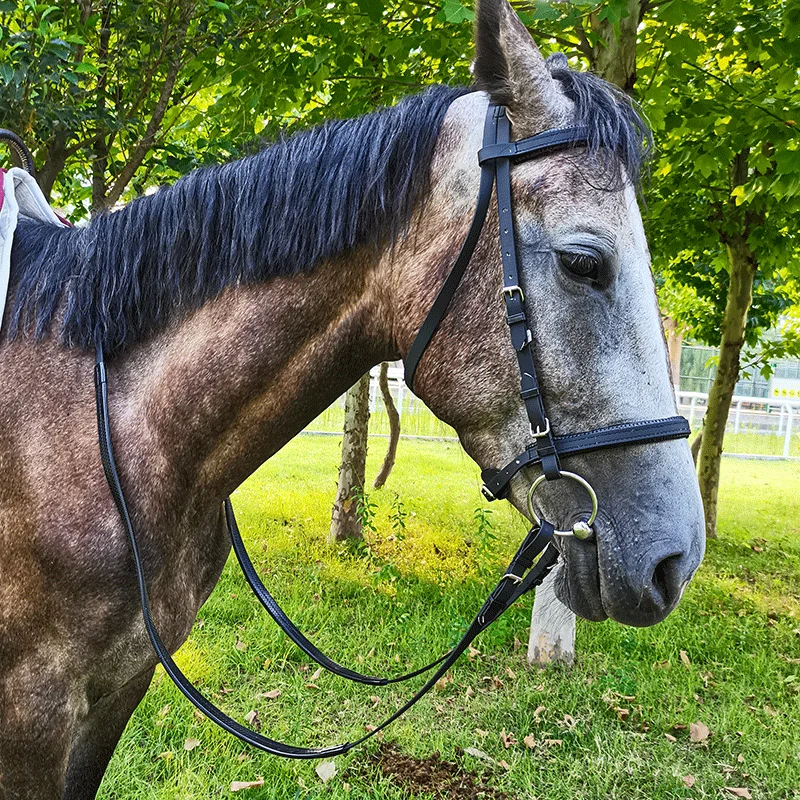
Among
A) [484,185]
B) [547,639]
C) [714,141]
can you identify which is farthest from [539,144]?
[714,141]

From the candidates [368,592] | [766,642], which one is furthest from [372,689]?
[766,642]

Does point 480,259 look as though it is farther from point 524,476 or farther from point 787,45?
point 787,45

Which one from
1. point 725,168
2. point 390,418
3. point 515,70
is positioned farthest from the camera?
point 390,418

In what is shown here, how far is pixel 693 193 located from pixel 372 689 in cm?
574

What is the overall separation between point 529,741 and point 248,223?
3259 millimetres

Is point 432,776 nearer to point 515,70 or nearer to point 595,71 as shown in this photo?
point 515,70

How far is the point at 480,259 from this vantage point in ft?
4.86

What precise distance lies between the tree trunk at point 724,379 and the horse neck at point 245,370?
6979mm

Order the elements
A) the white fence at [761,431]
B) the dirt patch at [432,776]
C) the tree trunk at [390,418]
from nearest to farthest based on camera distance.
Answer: the dirt patch at [432,776] < the tree trunk at [390,418] < the white fence at [761,431]

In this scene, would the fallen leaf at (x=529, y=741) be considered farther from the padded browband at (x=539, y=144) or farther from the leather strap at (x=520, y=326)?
the padded browband at (x=539, y=144)

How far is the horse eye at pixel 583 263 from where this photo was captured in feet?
4.54

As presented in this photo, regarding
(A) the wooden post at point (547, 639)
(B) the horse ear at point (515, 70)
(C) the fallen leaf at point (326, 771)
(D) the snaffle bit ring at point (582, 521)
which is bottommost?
(C) the fallen leaf at point (326, 771)

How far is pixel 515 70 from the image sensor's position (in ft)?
4.78

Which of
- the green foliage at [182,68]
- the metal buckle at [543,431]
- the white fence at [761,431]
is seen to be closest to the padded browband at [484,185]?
the metal buckle at [543,431]
